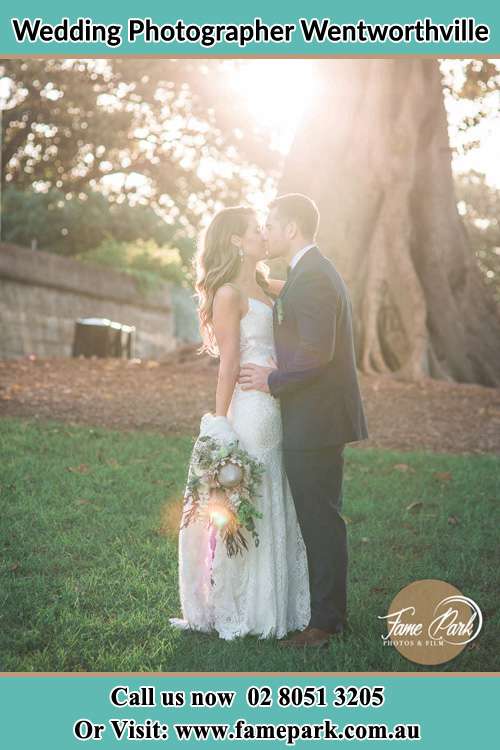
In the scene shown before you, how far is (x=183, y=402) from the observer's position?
36.2 ft

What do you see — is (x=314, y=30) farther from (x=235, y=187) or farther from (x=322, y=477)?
(x=235, y=187)

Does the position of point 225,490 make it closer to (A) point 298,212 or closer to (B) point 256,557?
(B) point 256,557

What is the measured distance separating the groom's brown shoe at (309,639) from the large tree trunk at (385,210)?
374 inches

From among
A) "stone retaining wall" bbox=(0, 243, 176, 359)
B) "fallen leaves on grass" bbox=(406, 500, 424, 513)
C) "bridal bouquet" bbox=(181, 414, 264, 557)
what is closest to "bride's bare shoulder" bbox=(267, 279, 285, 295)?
"bridal bouquet" bbox=(181, 414, 264, 557)

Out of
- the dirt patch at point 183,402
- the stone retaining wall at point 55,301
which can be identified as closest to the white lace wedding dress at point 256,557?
the dirt patch at point 183,402

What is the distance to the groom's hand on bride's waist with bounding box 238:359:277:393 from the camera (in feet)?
15.0

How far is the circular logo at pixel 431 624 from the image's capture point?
432 cm

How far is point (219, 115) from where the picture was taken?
61.9 feet

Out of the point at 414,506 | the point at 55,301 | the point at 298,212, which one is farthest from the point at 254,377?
the point at 55,301

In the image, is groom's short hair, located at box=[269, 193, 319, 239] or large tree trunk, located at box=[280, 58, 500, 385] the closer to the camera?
groom's short hair, located at box=[269, 193, 319, 239]

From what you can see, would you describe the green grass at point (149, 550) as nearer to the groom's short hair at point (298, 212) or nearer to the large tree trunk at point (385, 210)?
the groom's short hair at point (298, 212)

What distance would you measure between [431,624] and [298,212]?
2131 mm

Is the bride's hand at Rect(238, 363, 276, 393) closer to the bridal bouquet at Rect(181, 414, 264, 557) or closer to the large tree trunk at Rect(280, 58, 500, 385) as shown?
the bridal bouquet at Rect(181, 414, 264, 557)
